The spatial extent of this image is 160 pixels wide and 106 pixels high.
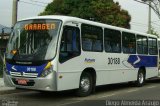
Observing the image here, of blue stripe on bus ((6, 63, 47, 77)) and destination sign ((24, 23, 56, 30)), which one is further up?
destination sign ((24, 23, 56, 30))

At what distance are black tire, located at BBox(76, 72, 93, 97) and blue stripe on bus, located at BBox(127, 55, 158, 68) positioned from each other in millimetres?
3703

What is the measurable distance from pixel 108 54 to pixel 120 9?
17756mm

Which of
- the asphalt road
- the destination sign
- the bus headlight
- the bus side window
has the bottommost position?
the asphalt road

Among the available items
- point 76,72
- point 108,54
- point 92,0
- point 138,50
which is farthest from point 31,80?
point 92,0

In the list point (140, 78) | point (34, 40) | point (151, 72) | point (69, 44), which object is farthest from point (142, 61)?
point (34, 40)

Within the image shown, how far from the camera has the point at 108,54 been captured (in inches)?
670

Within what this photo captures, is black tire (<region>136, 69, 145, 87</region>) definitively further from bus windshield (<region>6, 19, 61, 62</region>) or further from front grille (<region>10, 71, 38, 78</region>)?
front grille (<region>10, 71, 38, 78</region>)

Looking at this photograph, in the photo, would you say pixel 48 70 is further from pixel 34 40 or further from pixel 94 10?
pixel 94 10

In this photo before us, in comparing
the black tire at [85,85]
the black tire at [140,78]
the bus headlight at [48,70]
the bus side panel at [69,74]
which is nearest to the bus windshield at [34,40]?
the bus headlight at [48,70]

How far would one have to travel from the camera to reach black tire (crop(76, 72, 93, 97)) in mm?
15156

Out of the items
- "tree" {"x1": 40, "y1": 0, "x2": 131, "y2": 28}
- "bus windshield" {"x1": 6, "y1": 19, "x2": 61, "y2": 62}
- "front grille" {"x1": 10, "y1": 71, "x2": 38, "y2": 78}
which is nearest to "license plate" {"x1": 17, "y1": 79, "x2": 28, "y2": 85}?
"front grille" {"x1": 10, "y1": 71, "x2": 38, "y2": 78}

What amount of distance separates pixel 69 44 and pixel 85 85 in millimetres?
1930

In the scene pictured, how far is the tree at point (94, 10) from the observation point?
32.8m

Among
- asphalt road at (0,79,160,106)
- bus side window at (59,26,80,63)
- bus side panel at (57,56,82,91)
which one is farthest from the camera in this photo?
bus side window at (59,26,80,63)
